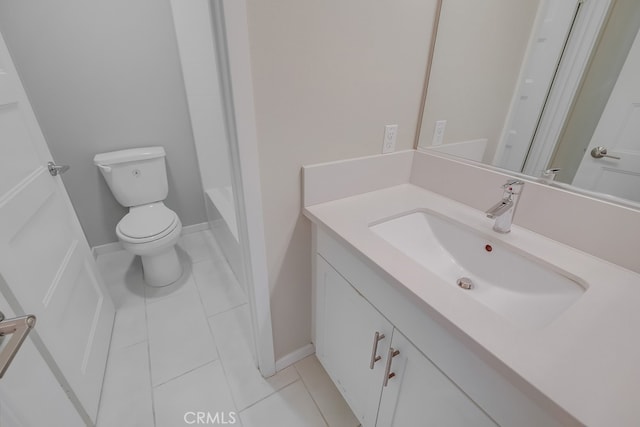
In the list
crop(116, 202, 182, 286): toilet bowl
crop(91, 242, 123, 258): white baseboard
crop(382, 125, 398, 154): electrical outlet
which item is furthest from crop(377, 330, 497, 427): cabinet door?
crop(91, 242, 123, 258): white baseboard

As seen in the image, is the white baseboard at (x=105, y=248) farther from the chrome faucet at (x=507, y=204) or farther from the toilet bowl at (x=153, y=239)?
the chrome faucet at (x=507, y=204)

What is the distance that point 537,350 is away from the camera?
503mm

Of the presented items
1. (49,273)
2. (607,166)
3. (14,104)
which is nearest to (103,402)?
(49,273)

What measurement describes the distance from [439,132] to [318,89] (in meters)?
0.60

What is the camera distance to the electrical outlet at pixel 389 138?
1.13m

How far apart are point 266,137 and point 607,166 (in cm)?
97

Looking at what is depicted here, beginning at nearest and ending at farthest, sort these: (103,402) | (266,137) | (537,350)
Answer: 1. (537,350)
2. (266,137)
3. (103,402)

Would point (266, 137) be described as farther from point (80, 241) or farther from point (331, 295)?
point (80, 241)

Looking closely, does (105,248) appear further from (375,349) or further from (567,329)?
(567,329)

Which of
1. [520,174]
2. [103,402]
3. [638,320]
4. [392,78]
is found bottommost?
[103,402]

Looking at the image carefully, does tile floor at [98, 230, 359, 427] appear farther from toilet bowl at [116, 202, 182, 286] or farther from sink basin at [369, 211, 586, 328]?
sink basin at [369, 211, 586, 328]

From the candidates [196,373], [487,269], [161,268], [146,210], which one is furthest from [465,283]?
[146,210]

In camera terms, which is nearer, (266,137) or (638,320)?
(638,320)

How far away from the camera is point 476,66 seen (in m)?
1.09
